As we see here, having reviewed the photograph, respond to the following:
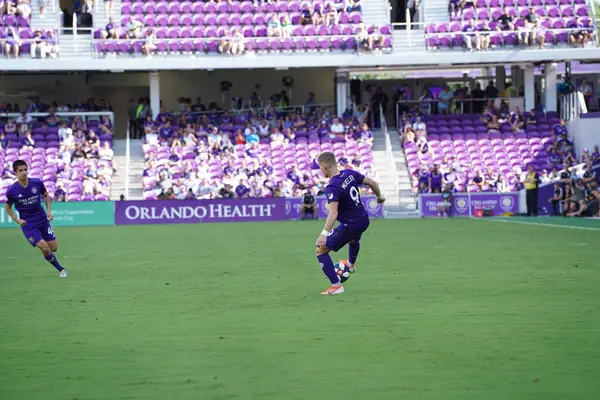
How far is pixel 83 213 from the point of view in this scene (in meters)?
36.1

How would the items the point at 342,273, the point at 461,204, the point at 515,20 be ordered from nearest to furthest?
the point at 342,273 < the point at 461,204 < the point at 515,20

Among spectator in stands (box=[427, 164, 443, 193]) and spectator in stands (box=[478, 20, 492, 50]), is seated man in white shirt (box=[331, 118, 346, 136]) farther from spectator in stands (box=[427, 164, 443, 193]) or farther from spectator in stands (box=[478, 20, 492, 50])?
spectator in stands (box=[478, 20, 492, 50])

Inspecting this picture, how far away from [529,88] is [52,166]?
19481mm

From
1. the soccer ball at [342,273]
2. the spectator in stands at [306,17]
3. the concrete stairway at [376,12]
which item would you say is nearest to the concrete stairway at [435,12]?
the concrete stairway at [376,12]

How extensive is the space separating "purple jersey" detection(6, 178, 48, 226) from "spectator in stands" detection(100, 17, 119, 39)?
26.6 m

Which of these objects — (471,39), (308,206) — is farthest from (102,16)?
(471,39)

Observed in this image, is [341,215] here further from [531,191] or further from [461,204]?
[461,204]

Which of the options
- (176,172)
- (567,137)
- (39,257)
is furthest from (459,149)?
(39,257)

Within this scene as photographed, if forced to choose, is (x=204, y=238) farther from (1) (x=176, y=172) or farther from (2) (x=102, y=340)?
(2) (x=102, y=340)

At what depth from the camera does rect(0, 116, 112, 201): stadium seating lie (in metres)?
37.8

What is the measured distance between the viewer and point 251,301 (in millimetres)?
11633

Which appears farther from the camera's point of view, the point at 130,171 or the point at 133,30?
the point at 133,30

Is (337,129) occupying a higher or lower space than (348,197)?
higher

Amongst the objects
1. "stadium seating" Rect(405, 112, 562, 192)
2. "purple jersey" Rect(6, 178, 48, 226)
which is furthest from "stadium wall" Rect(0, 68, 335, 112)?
"purple jersey" Rect(6, 178, 48, 226)
